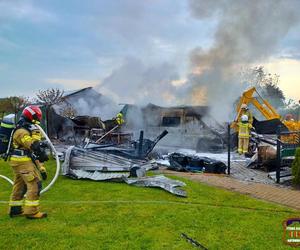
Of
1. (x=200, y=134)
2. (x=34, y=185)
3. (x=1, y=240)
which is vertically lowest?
(x=1, y=240)

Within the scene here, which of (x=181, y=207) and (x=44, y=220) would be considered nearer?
(x=44, y=220)

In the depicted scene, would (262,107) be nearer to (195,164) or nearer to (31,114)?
(195,164)

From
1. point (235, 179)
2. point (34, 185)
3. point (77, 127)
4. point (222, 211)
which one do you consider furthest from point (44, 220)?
point (77, 127)

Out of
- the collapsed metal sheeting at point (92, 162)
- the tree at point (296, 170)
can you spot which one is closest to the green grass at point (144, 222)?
the tree at point (296, 170)

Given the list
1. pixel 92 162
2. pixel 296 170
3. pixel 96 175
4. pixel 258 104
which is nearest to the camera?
pixel 296 170

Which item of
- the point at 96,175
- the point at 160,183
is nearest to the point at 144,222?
the point at 160,183

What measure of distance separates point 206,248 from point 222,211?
1570 mm

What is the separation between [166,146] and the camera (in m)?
17.2

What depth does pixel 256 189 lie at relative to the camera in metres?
7.13

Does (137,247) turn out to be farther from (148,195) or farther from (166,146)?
(166,146)

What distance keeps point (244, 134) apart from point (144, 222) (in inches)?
336

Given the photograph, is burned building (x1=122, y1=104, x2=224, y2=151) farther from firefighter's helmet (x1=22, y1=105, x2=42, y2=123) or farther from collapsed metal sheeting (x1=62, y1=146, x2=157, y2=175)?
firefighter's helmet (x1=22, y1=105, x2=42, y2=123)

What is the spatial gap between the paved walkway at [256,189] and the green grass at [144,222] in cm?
44

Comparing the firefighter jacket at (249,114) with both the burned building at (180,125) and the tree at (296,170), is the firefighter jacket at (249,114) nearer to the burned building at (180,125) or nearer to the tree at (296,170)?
the burned building at (180,125)
